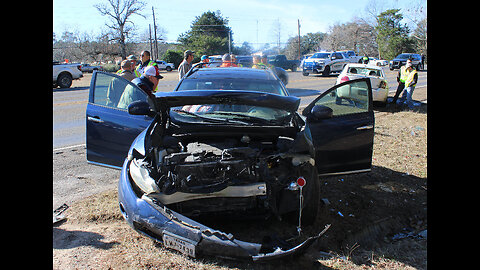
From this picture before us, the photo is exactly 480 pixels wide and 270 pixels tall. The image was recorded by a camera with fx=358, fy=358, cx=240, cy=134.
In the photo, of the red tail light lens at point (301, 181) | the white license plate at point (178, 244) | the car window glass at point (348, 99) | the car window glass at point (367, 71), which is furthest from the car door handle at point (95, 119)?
the car window glass at point (367, 71)

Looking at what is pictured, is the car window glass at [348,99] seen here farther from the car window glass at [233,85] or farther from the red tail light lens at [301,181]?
the red tail light lens at [301,181]

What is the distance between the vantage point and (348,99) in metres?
4.77

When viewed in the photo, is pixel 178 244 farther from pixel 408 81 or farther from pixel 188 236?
pixel 408 81

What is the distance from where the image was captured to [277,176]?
3502 millimetres

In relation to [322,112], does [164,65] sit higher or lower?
higher

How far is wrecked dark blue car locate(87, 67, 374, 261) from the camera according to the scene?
10.1ft

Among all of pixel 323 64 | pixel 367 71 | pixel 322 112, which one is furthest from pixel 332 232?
pixel 323 64

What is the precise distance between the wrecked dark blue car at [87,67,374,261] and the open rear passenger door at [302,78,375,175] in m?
0.01

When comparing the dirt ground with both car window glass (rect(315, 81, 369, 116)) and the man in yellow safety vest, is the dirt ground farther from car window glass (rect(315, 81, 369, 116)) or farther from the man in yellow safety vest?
the man in yellow safety vest

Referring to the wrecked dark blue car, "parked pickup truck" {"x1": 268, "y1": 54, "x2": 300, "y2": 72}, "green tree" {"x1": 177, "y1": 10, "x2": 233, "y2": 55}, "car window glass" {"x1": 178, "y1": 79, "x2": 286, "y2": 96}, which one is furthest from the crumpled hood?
"green tree" {"x1": 177, "y1": 10, "x2": 233, "y2": 55}

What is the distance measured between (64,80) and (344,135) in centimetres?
1880
